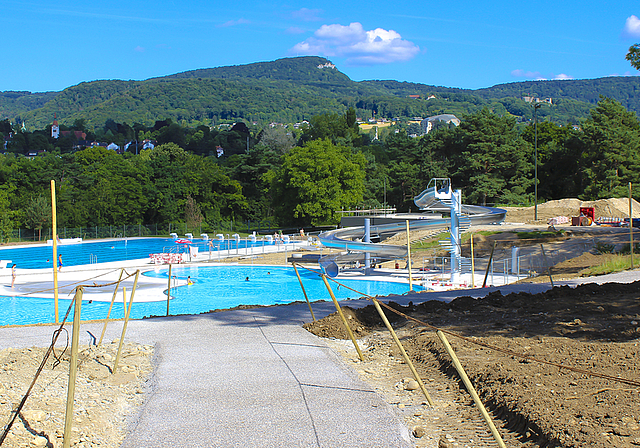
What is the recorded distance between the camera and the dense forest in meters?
47.0

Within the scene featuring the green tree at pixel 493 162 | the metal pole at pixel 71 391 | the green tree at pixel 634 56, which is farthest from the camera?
the green tree at pixel 493 162

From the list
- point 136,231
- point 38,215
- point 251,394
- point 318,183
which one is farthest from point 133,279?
point 38,215

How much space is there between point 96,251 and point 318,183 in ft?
62.2

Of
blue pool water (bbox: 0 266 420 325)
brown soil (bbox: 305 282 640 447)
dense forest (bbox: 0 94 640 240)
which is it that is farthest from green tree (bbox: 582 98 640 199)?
brown soil (bbox: 305 282 640 447)

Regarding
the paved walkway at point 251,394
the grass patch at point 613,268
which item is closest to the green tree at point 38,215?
the paved walkway at point 251,394

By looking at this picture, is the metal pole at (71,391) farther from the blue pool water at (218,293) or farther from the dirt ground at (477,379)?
the blue pool water at (218,293)

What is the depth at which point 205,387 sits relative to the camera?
573cm

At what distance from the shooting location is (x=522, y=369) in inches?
206

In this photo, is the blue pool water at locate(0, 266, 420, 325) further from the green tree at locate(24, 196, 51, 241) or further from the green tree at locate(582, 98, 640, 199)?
the green tree at locate(582, 98, 640, 199)

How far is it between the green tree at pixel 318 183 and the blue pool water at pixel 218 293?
19415 millimetres

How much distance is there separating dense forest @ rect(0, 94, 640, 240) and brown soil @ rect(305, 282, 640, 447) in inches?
1489

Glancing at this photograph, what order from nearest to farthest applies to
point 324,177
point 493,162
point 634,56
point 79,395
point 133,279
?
point 79,395
point 634,56
point 133,279
point 324,177
point 493,162

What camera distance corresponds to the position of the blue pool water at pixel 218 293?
1720 cm

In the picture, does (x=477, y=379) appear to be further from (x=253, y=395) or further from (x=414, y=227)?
(x=414, y=227)
